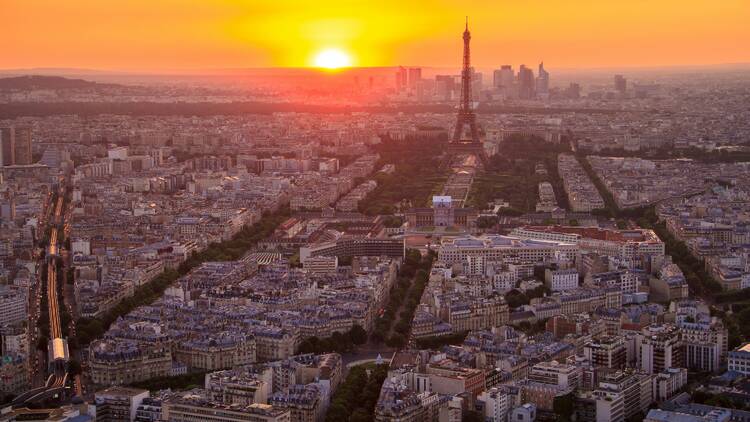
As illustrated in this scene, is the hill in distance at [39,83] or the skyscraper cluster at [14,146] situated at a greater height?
the hill in distance at [39,83]

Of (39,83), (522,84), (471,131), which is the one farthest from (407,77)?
(471,131)

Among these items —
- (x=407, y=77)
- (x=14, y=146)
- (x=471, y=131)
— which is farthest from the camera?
(x=407, y=77)

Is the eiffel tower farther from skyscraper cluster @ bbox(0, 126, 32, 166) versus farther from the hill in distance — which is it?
the hill in distance

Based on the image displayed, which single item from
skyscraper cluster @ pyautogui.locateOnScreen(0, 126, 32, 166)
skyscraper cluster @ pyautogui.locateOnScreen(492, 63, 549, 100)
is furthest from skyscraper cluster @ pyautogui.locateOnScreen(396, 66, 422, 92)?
skyscraper cluster @ pyautogui.locateOnScreen(0, 126, 32, 166)

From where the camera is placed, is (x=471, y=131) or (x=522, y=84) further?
(x=522, y=84)

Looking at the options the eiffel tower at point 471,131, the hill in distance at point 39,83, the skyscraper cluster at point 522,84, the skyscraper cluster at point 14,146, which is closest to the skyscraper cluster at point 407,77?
the skyscraper cluster at point 522,84

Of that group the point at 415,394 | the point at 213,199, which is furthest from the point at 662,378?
the point at 213,199

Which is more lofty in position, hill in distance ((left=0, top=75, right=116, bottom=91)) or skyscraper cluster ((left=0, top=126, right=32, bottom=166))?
hill in distance ((left=0, top=75, right=116, bottom=91))

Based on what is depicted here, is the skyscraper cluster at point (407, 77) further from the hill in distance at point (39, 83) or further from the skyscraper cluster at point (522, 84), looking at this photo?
the hill in distance at point (39, 83)

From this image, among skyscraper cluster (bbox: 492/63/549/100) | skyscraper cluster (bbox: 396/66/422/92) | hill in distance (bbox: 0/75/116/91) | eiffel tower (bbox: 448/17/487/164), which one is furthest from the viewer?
skyscraper cluster (bbox: 396/66/422/92)

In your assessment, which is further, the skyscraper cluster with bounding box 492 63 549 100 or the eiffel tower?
the skyscraper cluster with bounding box 492 63 549 100

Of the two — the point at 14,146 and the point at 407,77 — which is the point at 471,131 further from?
the point at 407,77

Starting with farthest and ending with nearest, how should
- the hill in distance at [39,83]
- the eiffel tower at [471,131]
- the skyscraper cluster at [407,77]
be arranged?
the skyscraper cluster at [407,77] < the hill in distance at [39,83] < the eiffel tower at [471,131]

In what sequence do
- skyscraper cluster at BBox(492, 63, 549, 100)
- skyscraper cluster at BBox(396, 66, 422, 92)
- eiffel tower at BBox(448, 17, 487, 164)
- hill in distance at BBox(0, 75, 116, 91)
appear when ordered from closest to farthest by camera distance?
eiffel tower at BBox(448, 17, 487, 164) < hill in distance at BBox(0, 75, 116, 91) < skyscraper cluster at BBox(492, 63, 549, 100) < skyscraper cluster at BBox(396, 66, 422, 92)
